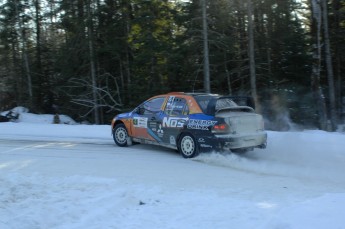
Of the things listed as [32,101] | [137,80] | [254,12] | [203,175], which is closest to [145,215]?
[203,175]

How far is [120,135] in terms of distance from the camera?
12.8 meters

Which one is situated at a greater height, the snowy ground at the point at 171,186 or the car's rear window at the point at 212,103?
the car's rear window at the point at 212,103

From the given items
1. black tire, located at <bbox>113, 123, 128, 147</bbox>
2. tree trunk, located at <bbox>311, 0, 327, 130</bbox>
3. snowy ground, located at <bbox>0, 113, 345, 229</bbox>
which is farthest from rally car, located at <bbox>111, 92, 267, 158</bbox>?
tree trunk, located at <bbox>311, 0, 327, 130</bbox>

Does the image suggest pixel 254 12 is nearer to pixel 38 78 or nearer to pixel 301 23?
pixel 301 23

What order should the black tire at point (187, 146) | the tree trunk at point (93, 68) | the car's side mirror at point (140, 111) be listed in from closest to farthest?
1. the black tire at point (187, 146)
2. the car's side mirror at point (140, 111)
3. the tree trunk at point (93, 68)

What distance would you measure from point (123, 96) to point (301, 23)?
13369 millimetres

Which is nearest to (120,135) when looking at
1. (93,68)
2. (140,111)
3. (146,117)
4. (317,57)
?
(140,111)

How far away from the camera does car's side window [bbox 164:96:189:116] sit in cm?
1085

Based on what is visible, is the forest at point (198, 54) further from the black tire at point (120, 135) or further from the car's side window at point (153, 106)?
the car's side window at point (153, 106)

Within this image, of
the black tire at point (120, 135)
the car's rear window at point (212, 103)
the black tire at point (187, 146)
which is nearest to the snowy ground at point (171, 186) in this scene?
the black tire at point (187, 146)

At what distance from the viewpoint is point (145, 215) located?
591cm

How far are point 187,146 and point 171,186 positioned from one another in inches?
119

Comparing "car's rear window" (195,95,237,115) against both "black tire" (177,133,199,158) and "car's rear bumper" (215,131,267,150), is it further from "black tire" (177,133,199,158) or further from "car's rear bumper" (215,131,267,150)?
"black tire" (177,133,199,158)

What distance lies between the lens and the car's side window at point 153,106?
37.9 ft
